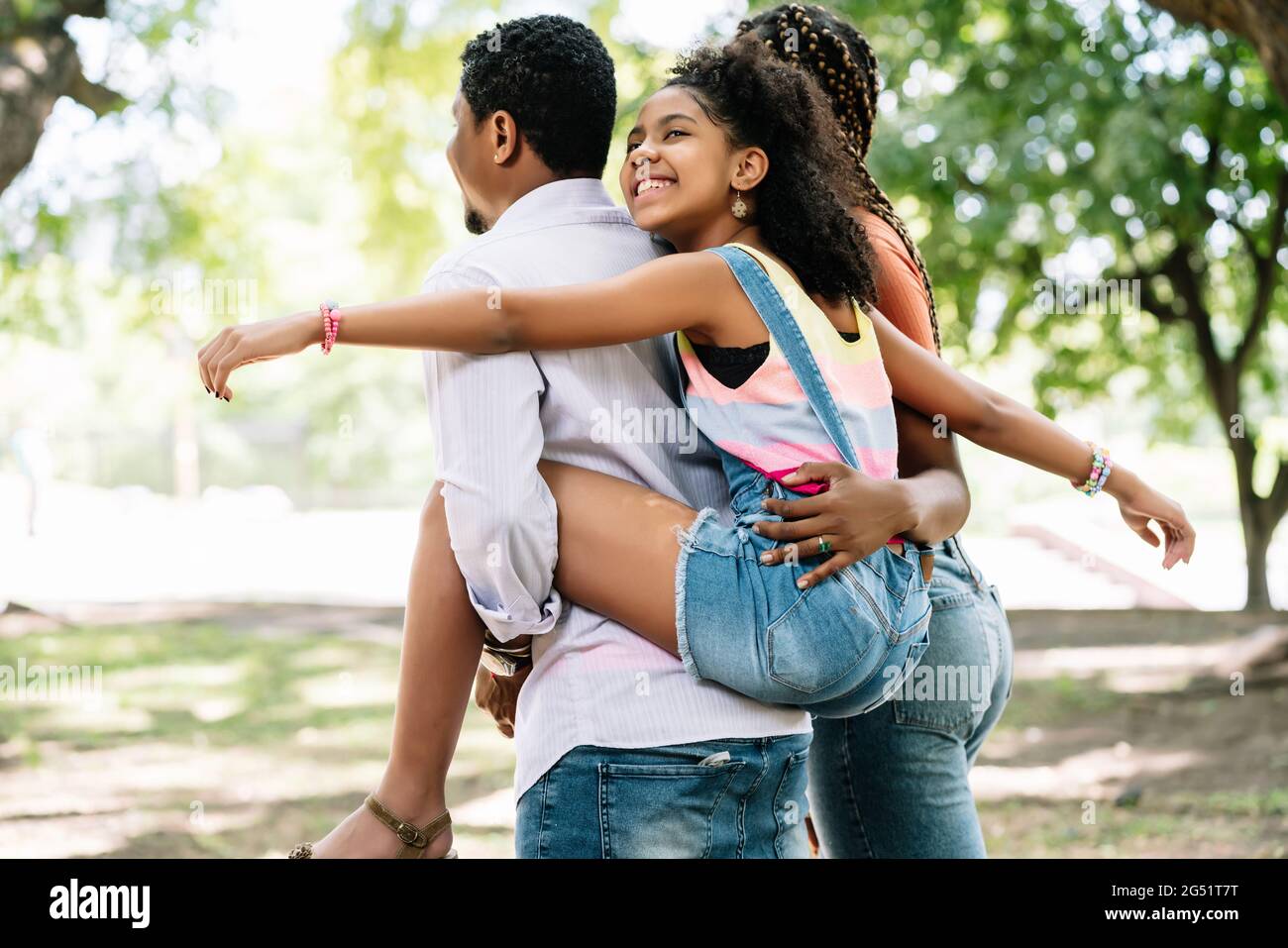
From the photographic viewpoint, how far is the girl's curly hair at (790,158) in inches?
72.9

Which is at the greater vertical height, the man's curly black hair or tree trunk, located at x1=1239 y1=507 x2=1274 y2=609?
the man's curly black hair

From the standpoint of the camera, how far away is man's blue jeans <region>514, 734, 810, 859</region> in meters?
1.69

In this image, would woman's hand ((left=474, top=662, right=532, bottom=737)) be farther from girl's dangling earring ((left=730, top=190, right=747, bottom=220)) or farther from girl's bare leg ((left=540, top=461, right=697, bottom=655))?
girl's dangling earring ((left=730, top=190, right=747, bottom=220))

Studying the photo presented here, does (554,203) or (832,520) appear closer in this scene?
(832,520)

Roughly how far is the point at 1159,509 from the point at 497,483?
1.24 m

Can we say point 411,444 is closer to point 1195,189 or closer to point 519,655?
point 1195,189

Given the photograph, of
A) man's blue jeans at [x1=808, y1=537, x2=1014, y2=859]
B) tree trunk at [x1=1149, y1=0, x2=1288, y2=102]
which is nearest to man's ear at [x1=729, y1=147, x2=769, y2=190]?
man's blue jeans at [x1=808, y1=537, x2=1014, y2=859]

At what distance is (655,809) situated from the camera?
5.55ft

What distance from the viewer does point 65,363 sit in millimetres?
25406

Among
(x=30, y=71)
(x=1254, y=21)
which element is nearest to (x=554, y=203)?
(x=1254, y=21)

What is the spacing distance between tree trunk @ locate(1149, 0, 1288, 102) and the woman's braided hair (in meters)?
2.40

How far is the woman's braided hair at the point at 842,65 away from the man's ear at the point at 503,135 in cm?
52

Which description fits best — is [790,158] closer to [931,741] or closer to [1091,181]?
[931,741]

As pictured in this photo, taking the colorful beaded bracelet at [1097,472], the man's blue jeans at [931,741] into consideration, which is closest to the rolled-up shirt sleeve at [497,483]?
the man's blue jeans at [931,741]
